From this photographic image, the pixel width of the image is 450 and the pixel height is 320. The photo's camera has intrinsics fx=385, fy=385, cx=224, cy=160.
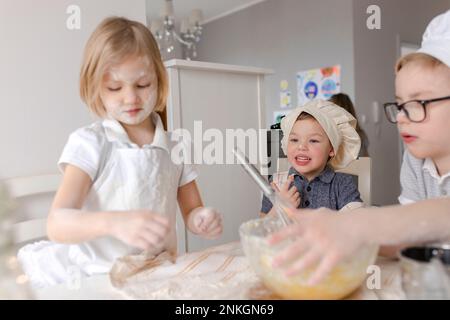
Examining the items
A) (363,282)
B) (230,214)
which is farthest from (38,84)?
(363,282)

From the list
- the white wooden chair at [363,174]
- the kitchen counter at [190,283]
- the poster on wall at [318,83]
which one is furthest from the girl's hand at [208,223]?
the poster on wall at [318,83]

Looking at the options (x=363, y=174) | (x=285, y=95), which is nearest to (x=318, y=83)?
(x=285, y=95)

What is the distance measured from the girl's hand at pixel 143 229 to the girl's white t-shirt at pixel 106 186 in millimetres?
102

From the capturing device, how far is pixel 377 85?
2.31m

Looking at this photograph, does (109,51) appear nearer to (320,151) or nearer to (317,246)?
(317,246)

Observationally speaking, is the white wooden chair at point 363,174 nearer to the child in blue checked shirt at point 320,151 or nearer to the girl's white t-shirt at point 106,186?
the child in blue checked shirt at point 320,151

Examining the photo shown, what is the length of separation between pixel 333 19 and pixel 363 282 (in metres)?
2.18

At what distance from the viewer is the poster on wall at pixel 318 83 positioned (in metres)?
2.26

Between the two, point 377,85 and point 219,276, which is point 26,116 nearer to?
point 219,276

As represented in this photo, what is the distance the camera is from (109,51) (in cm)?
39

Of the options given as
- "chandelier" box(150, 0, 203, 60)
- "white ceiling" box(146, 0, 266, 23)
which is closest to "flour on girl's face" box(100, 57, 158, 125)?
"chandelier" box(150, 0, 203, 60)

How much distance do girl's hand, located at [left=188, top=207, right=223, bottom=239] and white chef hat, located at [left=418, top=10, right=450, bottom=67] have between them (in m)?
0.30

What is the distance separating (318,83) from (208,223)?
2057mm

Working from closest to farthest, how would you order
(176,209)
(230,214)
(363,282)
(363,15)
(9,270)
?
(9,270) < (363,282) < (176,209) < (230,214) < (363,15)
